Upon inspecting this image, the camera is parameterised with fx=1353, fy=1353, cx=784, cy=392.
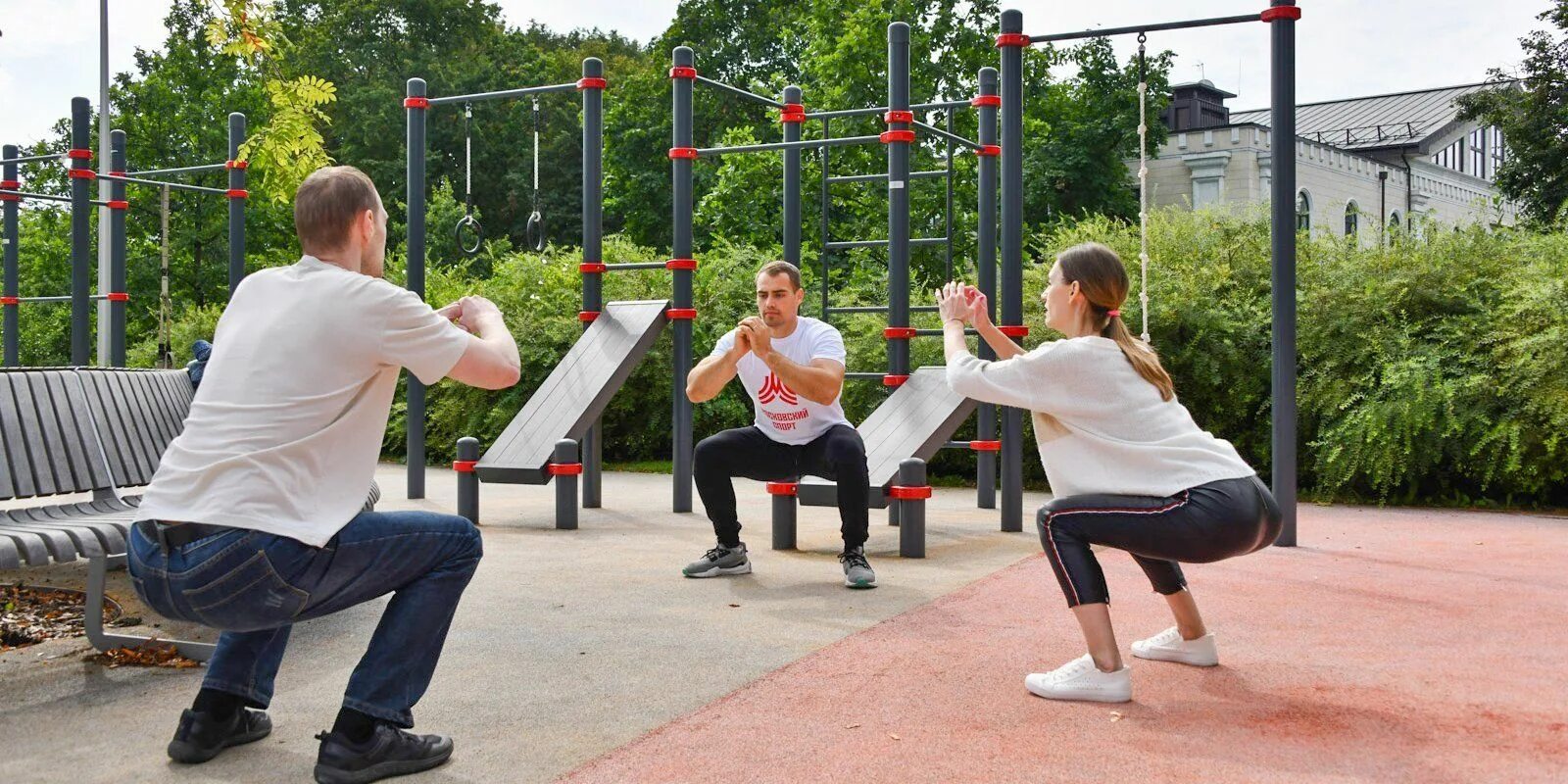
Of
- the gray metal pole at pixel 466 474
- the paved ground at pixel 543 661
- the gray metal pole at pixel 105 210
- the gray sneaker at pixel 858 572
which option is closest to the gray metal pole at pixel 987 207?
the paved ground at pixel 543 661

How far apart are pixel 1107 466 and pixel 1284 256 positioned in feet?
12.9

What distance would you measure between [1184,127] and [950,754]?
47.0 m

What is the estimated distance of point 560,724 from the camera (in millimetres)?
3730

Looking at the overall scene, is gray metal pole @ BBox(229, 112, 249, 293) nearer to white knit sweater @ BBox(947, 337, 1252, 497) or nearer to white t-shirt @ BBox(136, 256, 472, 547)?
white t-shirt @ BBox(136, 256, 472, 547)

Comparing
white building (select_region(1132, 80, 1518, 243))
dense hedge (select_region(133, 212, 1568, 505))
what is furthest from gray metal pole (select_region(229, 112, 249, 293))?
white building (select_region(1132, 80, 1518, 243))

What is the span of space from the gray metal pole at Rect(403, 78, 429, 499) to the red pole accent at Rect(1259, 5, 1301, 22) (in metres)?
5.96

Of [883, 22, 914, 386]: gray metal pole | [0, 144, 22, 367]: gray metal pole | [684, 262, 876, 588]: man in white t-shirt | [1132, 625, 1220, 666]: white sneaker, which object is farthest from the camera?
[0, 144, 22, 367]: gray metal pole

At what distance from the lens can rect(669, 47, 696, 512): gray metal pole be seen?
929cm

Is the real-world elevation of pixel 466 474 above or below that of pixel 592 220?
below

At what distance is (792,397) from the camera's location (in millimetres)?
6445

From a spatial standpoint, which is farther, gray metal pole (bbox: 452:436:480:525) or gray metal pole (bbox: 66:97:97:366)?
gray metal pole (bbox: 66:97:97:366)

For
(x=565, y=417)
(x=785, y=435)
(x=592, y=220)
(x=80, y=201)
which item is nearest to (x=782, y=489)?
(x=785, y=435)

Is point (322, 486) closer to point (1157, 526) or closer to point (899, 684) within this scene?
point (899, 684)

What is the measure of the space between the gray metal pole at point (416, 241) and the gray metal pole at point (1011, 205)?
447 cm
